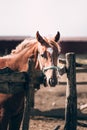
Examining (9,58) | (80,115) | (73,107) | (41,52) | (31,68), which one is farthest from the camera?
(80,115)

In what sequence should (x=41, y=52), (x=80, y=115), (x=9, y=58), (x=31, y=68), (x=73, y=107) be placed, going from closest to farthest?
(x=31, y=68), (x=41, y=52), (x=9, y=58), (x=73, y=107), (x=80, y=115)

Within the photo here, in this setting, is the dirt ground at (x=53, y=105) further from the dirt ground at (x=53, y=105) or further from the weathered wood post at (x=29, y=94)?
the weathered wood post at (x=29, y=94)

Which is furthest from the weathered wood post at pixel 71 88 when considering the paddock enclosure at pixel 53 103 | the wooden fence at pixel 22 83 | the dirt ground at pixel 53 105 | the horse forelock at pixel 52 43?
the dirt ground at pixel 53 105

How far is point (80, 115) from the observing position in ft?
31.6

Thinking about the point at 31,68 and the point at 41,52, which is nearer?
the point at 31,68

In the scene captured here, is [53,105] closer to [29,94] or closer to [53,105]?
[53,105]

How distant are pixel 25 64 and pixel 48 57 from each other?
21.5 inches

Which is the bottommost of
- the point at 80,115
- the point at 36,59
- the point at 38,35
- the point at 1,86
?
the point at 80,115

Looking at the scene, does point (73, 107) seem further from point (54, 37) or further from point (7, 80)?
point (7, 80)

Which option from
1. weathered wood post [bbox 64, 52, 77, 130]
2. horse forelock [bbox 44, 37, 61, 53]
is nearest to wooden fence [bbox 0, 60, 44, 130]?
horse forelock [bbox 44, 37, 61, 53]

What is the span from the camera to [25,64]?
593 centimetres

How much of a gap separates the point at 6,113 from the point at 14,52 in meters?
1.17

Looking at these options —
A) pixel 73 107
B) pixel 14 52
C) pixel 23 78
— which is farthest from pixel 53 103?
pixel 23 78

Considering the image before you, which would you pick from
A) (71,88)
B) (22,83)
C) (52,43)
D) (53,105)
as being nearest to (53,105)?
(53,105)
